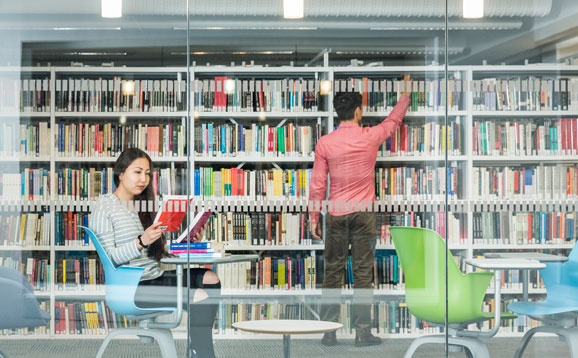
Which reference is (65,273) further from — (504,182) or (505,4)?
(505,4)

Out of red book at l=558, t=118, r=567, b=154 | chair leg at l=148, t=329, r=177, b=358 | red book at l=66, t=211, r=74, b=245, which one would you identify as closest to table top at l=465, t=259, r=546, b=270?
red book at l=558, t=118, r=567, b=154

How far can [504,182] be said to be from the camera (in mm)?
4902

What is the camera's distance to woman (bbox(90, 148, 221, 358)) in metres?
4.71

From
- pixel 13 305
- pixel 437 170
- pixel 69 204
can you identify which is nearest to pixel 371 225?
pixel 437 170

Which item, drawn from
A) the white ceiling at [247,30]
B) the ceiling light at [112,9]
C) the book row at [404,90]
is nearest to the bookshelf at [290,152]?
the book row at [404,90]

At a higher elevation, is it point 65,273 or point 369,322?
point 65,273

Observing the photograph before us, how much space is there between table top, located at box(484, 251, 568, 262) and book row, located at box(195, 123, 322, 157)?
4.78 feet

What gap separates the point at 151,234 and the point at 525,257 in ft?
7.81

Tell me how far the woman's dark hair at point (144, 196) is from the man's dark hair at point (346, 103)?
1208 mm

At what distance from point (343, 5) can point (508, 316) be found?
2.27 meters

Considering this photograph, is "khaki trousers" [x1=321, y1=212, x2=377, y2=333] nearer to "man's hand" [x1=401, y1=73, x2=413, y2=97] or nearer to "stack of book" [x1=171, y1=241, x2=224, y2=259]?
"stack of book" [x1=171, y1=241, x2=224, y2=259]

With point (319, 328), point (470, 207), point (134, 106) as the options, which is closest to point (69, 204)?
point (134, 106)

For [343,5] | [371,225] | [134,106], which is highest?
[343,5]

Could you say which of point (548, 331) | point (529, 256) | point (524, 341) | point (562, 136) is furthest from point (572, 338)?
point (562, 136)
